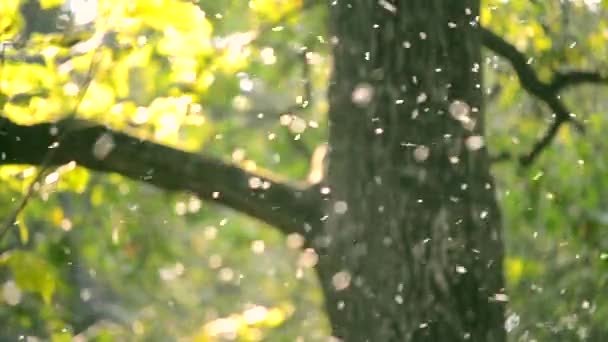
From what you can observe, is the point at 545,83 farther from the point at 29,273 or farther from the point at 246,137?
the point at 29,273

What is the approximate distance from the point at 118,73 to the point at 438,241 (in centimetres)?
171

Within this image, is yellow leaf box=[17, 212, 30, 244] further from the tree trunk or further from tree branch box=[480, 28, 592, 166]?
tree branch box=[480, 28, 592, 166]

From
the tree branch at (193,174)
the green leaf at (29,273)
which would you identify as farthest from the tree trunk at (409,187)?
the green leaf at (29,273)

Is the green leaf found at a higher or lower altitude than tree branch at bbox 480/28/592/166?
lower

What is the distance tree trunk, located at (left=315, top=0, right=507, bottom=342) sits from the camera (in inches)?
113

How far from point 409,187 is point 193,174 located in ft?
2.24

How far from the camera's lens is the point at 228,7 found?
423 centimetres

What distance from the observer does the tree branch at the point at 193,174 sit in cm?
308

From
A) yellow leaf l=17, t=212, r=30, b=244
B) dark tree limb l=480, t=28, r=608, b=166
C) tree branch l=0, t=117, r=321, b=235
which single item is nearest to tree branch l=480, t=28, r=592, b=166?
dark tree limb l=480, t=28, r=608, b=166

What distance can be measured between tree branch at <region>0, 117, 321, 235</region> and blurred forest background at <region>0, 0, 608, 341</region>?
0.13m

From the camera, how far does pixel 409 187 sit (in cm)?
292

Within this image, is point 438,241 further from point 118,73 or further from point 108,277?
point 108,277

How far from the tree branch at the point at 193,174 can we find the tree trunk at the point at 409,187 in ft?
0.40

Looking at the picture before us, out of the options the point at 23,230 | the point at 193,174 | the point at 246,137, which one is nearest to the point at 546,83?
the point at 193,174
